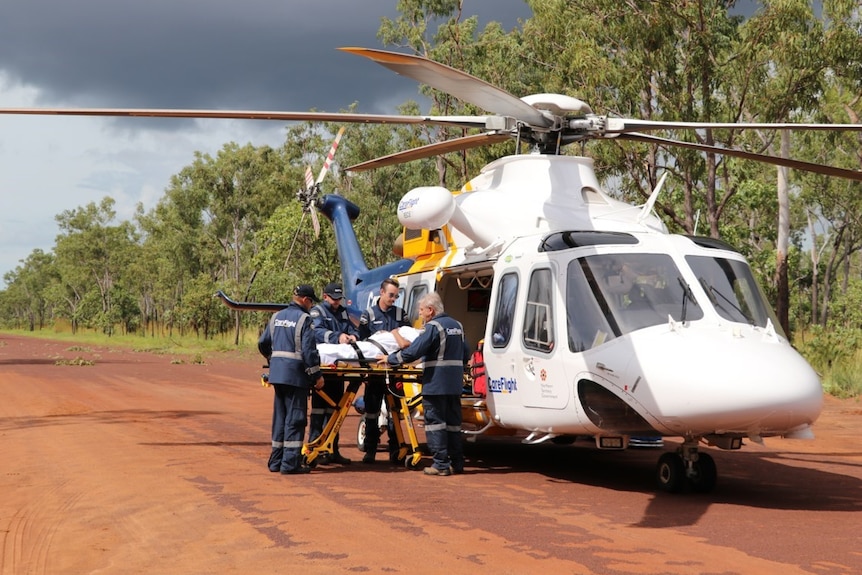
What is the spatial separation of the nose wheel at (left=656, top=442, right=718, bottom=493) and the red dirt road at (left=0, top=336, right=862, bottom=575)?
152 mm

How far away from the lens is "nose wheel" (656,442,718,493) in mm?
8391

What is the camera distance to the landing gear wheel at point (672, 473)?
27.6 feet

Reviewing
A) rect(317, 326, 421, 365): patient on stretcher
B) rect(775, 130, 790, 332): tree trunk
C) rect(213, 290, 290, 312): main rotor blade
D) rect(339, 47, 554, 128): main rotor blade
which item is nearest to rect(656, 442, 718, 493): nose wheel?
rect(317, 326, 421, 365): patient on stretcher

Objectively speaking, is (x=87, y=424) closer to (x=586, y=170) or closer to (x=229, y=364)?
(x=586, y=170)

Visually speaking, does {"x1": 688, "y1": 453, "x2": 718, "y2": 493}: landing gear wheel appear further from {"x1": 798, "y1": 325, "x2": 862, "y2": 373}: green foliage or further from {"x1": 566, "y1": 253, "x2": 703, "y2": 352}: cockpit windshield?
{"x1": 798, "y1": 325, "x2": 862, "y2": 373}: green foliage

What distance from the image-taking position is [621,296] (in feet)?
27.6

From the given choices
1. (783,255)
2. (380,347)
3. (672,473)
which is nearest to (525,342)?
(380,347)

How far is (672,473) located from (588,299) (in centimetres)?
169

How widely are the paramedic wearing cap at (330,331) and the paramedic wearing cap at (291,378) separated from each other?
1.77 ft

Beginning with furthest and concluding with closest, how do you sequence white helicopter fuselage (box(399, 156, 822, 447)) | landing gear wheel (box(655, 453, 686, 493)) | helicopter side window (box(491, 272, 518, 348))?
helicopter side window (box(491, 272, 518, 348)), landing gear wheel (box(655, 453, 686, 493)), white helicopter fuselage (box(399, 156, 822, 447))

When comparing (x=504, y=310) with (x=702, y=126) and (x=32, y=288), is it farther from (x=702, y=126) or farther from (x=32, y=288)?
(x=32, y=288)

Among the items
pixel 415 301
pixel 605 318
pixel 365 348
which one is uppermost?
pixel 415 301

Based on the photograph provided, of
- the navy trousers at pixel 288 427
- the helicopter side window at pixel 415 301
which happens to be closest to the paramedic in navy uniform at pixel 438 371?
the navy trousers at pixel 288 427

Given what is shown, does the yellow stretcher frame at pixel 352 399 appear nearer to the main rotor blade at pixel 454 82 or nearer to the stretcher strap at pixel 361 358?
the stretcher strap at pixel 361 358
